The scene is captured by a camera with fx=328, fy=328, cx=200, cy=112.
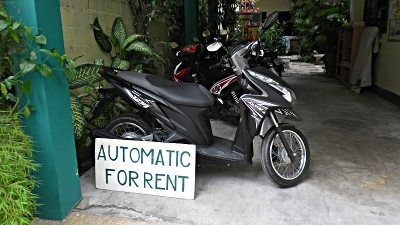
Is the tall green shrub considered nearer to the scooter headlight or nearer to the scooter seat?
the scooter seat

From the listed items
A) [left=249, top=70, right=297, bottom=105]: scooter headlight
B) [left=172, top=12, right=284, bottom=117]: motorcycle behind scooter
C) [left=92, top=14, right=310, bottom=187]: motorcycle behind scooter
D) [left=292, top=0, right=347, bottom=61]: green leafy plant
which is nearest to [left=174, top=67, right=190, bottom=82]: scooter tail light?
[left=172, top=12, right=284, bottom=117]: motorcycle behind scooter

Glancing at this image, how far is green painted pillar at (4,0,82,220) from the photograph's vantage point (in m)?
1.73

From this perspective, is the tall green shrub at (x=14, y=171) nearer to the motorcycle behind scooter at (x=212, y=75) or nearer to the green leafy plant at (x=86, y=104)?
the green leafy plant at (x=86, y=104)

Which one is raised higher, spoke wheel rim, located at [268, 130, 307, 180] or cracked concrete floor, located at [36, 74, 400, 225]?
spoke wheel rim, located at [268, 130, 307, 180]

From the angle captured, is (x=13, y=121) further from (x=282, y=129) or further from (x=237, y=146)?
(x=282, y=129)

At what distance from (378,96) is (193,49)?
3550 millimetres

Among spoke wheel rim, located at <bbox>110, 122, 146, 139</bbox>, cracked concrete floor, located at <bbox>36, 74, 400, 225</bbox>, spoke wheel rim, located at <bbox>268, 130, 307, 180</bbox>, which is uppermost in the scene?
spoke wheel rim, located at <bbox>110, 122, 146, 139</bbox>

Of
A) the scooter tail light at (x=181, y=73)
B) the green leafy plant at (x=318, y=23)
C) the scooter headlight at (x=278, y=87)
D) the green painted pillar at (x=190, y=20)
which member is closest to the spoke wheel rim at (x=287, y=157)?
the scooter headlight at (x=278, y=87)

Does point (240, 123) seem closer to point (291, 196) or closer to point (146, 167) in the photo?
point (291, 196)

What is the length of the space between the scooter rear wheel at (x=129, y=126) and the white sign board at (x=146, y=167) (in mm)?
206

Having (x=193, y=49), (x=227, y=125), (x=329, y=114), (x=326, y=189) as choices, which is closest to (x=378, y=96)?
(x=329, y=114)

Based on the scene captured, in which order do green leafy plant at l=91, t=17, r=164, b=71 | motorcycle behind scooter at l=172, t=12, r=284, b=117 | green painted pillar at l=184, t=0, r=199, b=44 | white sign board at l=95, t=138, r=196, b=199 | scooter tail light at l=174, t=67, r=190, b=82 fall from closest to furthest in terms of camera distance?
1. white sign board at l=95, t=138, r=196, b=199
2. green leafy plant at l=91, t=17, r=164, b=71
3. motorcycle behind scooter at l=172, t=12, r=284, b=117
4. scooter tail light at l=174, t=67, r=190, b=82
5. green painted pillar at l=184, t=0, r=199, b=44

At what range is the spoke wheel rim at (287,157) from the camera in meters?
2.41

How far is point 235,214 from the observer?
208 cm
